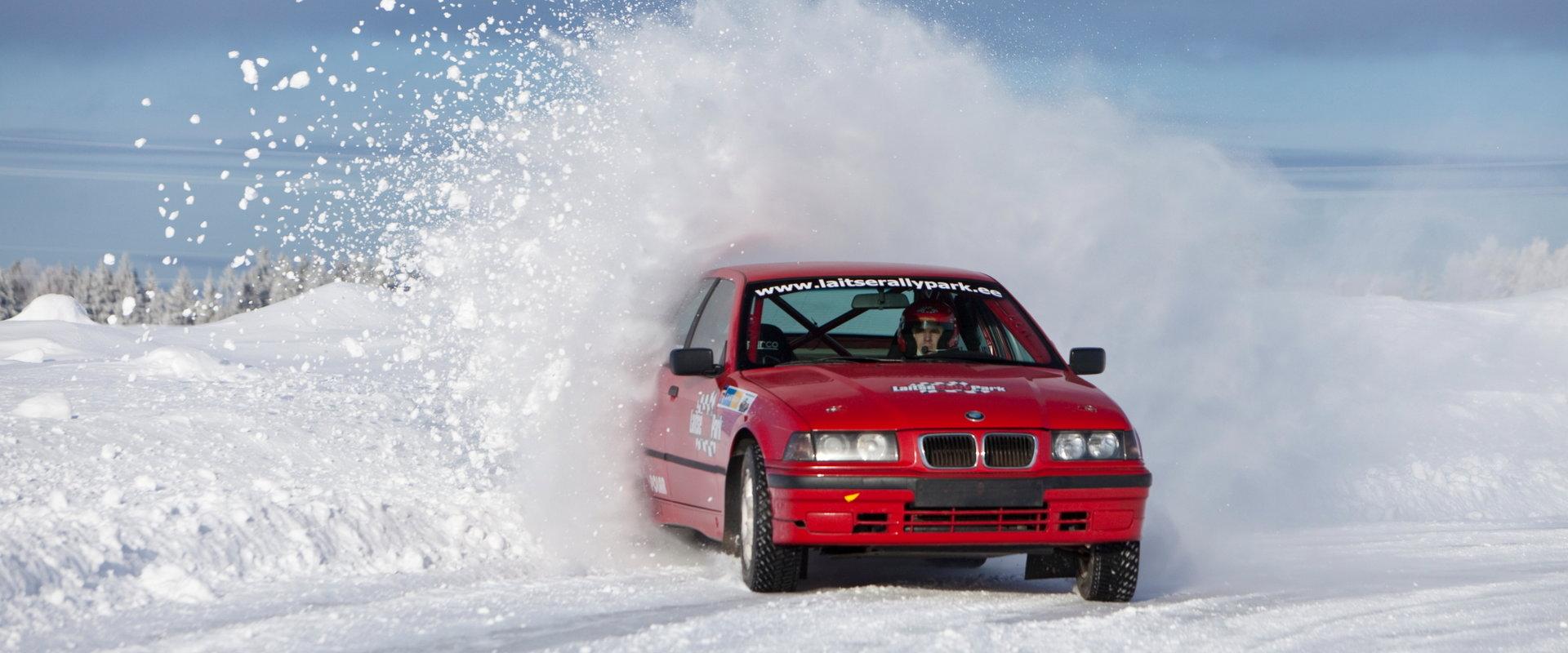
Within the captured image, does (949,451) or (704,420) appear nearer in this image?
(949,451)

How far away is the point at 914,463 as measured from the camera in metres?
6.43

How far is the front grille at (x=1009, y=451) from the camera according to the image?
6.48 meters

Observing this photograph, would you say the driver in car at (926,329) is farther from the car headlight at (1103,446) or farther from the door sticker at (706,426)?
the car headlight at (1103,446)

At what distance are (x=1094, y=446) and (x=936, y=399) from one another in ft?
2.14

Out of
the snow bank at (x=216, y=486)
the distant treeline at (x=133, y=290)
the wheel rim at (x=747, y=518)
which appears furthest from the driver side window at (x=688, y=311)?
the distant treeline at (x=133, y=290)

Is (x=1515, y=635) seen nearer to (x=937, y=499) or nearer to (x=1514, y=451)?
(x=937, y=499)

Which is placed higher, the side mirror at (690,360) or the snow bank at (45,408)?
the side mirror at (690,360)

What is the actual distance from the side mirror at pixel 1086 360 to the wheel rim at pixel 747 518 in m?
1.71

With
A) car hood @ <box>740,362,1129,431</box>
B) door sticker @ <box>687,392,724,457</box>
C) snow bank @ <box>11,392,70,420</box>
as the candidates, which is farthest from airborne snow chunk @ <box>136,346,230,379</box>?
car hood @ <box>740,362,1129,431</box>

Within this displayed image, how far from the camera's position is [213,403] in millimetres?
13844

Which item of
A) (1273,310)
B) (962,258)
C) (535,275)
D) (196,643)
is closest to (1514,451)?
(1273,310)

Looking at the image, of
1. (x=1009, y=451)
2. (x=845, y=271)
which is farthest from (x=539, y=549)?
(x=1009, y=451)

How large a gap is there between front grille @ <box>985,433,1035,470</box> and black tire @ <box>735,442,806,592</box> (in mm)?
865

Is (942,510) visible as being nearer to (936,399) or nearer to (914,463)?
(914,463)
